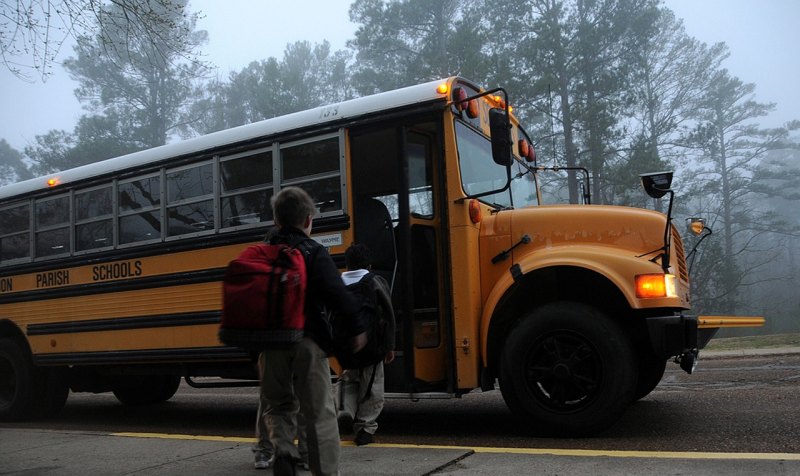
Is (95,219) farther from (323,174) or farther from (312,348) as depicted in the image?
(312,348)

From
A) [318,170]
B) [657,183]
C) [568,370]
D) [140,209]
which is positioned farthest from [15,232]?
[657,183]

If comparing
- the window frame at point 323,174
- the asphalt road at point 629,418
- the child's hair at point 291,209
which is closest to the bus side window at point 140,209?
the window frame at point 323,174

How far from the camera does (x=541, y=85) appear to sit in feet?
67.8

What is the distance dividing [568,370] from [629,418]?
4.04ft

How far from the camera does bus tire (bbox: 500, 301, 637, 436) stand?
4.84m

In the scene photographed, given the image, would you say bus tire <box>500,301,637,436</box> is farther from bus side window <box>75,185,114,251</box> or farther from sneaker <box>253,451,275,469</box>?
bus side window <box>75,185,114,251</box>

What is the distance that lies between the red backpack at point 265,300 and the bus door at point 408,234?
2.13 meters

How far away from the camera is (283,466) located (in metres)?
3.77

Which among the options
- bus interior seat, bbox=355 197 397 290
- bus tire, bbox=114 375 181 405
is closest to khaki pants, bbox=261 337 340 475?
bus interior seat, bbox=355 197 397 290

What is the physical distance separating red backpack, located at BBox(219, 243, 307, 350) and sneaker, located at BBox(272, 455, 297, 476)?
682mm

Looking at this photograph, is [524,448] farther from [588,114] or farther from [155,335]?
[588,114]

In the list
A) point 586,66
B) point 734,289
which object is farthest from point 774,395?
point 734,289

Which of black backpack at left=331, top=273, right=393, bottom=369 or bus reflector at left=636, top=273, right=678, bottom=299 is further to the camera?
bus reflector at left=636, top=273, right=678, bottom=299

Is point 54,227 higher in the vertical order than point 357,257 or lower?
higher
